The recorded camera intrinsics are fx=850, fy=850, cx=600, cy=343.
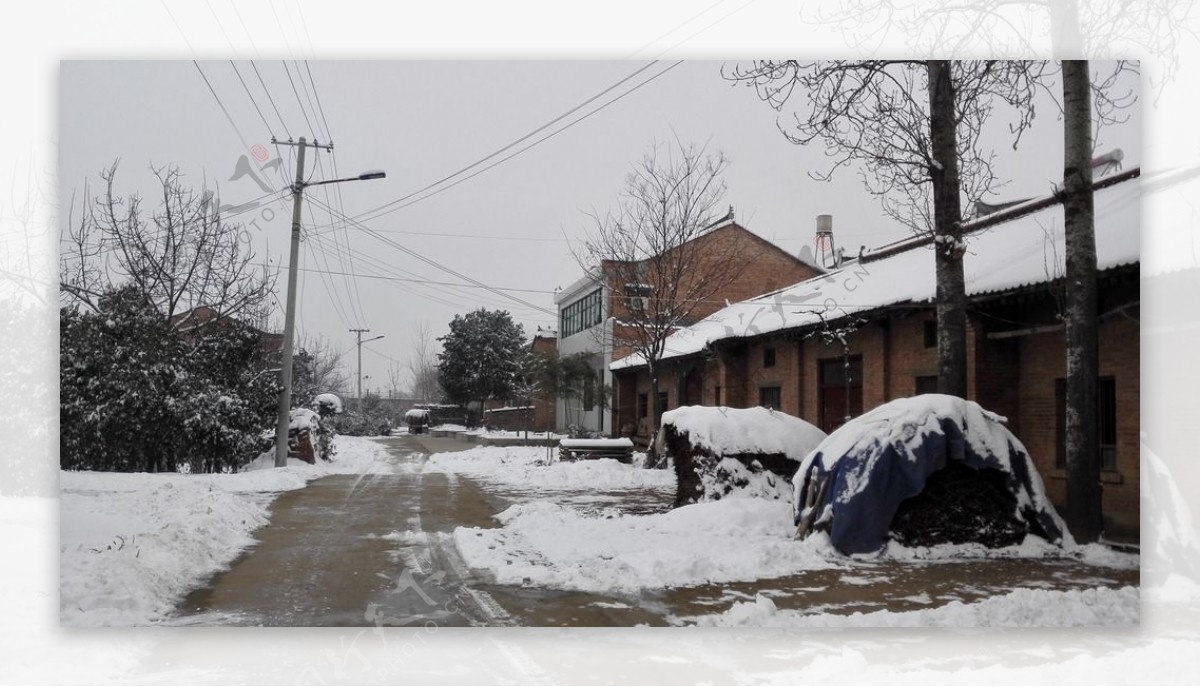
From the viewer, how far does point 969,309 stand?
8.18 m

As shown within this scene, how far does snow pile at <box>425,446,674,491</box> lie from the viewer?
38.0 feet

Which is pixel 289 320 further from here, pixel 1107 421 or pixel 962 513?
pixel 1107 421

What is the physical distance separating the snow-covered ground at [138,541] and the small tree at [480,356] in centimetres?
231

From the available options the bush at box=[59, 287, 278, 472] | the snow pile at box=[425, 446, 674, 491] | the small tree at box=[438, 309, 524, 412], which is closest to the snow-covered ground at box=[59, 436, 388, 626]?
the bush at box=[59, 287, 278, 472]

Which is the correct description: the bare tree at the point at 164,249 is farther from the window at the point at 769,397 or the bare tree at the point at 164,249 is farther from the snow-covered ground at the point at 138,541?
the window at the point at 769,397

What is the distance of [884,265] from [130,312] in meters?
7.13

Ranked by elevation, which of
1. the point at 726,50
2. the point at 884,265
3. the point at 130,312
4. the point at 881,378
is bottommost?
the point at 881,378

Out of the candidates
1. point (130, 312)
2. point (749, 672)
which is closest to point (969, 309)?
point (749, 672)

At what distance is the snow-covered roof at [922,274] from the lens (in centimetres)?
661

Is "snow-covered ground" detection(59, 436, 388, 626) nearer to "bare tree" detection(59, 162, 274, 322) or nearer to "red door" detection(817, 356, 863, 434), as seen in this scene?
"bare tree" detection(59, 162, 274, 322)

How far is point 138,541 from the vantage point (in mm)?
5871

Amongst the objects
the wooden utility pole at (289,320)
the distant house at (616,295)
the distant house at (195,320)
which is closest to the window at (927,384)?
the distant house at (616,295)

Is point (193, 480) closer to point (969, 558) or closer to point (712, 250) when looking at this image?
point (712, 250)

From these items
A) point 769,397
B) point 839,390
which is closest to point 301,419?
point 769,397
